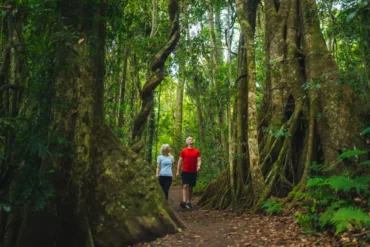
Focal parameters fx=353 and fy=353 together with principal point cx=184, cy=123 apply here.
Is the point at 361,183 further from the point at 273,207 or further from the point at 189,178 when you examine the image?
the point at 189,178

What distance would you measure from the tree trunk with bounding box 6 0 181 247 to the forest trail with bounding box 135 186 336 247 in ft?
1.08

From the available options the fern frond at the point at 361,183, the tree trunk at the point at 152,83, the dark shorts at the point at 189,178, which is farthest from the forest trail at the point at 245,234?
the tree trunk at the point at 152,83

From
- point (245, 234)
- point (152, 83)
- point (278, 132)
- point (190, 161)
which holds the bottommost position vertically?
point (245, 234)

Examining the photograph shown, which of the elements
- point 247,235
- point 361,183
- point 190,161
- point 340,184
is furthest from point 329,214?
point 190,161

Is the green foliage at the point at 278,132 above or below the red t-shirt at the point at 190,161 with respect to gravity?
above

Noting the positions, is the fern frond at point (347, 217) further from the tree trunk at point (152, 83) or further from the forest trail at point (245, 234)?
the tree trunk at point (152, 83)

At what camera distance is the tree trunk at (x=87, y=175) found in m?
4.82

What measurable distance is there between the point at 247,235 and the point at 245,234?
8 centimetres

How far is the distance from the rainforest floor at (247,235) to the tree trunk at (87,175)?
34cm

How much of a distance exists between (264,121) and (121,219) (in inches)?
182

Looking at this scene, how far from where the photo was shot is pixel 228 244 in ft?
17.0

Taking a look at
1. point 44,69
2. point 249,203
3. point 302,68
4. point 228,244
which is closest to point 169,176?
point 249,203

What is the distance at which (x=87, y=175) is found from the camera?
16.6 ft

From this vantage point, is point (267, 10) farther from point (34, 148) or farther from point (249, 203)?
point (34, 148)
